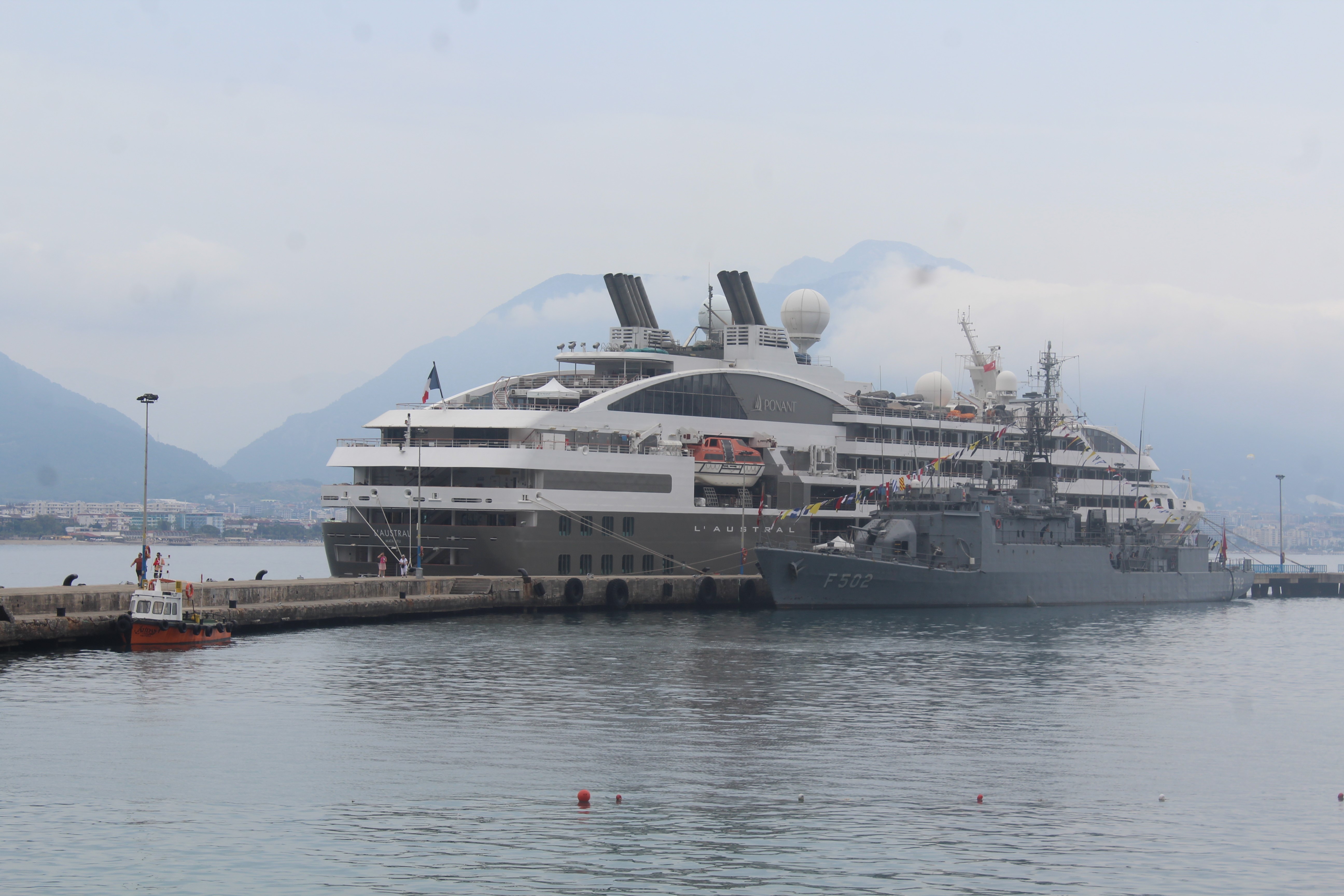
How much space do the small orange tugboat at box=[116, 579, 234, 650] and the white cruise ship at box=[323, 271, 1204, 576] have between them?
16771 mm

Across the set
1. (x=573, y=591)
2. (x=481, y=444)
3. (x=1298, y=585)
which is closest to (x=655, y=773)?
(x=573, y=591)

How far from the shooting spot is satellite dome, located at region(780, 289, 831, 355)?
84.1 m

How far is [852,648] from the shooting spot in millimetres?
48938

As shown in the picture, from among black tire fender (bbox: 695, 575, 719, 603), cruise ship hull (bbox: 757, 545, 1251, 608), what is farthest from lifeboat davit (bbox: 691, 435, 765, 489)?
cruise ship hull (bbox: 757, 545, 1251, 608)

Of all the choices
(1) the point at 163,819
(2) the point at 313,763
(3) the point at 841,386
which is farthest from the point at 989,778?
(3) the point at 841,386

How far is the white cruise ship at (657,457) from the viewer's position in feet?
207

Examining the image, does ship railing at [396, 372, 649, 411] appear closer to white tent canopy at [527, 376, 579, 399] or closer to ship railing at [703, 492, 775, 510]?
white tent canopy at [527, 376, 579, 399]

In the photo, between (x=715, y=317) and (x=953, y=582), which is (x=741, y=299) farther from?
(x=953, y=582)

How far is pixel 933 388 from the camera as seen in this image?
9344cm

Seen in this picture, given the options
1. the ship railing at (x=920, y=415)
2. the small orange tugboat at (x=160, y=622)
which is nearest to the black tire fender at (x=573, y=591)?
the small orange tugboat at (x=160, y=622)

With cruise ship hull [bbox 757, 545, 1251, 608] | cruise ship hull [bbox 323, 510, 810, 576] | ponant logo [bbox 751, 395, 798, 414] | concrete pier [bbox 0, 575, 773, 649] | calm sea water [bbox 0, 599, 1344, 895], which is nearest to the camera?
calm sea water [bbox 0, 599, 1344, 895]

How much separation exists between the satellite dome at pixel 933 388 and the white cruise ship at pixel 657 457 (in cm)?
304

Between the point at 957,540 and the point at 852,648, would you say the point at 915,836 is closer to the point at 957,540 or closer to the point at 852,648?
the point at 852,648

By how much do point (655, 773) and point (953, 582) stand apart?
42.7 m
